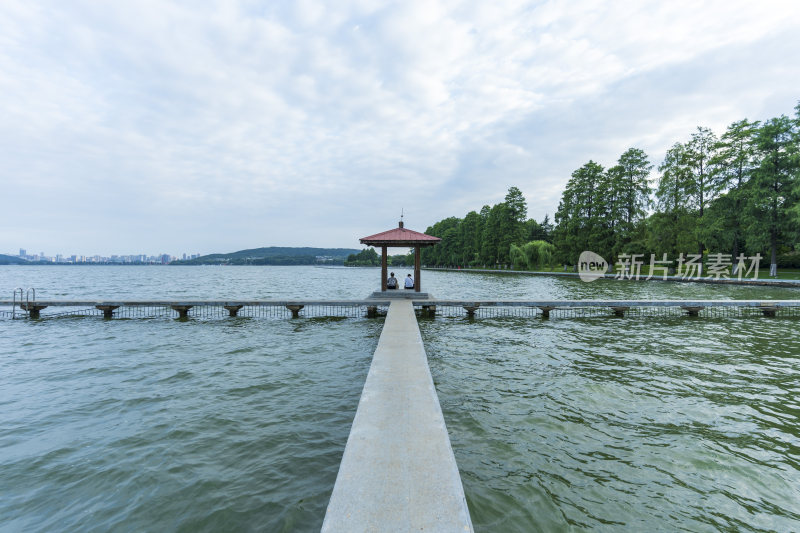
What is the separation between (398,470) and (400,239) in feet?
47.1

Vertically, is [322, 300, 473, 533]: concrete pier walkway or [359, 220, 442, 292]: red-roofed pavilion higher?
[359, 220, 442, 292]: red-roofed pavilion

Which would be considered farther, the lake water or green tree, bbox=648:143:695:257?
green tree, bbox=648:143:695:257

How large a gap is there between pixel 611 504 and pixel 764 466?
8.80 feet

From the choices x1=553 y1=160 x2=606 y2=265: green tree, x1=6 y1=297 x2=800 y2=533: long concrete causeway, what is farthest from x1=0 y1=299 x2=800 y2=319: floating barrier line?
x1=553 y1=160 x2=606 y2=265: green tree

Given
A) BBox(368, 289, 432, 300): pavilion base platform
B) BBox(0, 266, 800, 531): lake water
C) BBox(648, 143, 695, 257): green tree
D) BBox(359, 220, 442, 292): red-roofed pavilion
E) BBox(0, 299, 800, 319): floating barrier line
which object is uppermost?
BBox(648, 143, 695, 257): green tree

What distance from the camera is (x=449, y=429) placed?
18.5ft

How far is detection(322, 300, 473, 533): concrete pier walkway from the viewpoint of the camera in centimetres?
264

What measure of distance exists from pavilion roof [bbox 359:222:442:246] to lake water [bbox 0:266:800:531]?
23.5 feet

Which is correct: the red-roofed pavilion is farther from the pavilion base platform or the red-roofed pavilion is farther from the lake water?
the lake water

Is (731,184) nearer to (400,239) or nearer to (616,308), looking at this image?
(616,308)

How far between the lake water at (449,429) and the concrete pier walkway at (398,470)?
0.82 metres

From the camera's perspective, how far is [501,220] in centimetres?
6450

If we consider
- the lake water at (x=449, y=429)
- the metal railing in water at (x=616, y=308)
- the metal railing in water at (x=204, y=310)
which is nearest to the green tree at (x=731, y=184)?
the metal railing in water at (x=616, y=308)

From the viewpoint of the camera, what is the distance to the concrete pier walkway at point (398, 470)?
2643mm
